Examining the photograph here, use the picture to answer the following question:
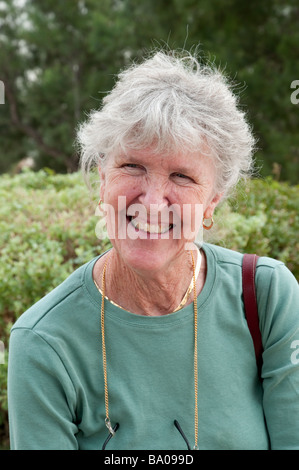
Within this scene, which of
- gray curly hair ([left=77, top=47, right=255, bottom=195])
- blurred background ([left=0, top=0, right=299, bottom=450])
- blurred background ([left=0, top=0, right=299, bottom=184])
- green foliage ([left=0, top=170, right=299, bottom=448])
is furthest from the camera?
blurred background ([left=0, top=0, right=299, bottom=184])

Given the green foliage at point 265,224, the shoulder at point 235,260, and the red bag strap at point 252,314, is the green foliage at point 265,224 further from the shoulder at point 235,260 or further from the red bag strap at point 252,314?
the red bag strap at point 252,314

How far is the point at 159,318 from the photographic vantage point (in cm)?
186

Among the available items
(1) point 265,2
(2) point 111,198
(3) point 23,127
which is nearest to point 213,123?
(2) point 111,198

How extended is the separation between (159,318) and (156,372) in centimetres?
17

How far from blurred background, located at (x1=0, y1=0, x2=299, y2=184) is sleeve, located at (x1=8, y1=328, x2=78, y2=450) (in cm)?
500

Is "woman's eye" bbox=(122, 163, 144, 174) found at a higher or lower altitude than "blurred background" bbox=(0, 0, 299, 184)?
lower

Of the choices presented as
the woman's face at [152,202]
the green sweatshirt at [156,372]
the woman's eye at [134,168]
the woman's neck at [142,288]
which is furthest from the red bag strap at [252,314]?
the woman's eye at [134,168]

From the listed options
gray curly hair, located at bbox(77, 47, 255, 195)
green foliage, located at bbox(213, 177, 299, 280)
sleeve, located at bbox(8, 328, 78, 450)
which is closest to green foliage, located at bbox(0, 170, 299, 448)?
green foliage, located at bbox(213, 177, 299, 280)

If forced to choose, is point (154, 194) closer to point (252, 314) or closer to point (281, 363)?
point (252, 314)

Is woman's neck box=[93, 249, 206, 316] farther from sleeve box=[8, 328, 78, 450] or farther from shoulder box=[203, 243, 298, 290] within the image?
sleeve box=[8, 328, 78, 450]

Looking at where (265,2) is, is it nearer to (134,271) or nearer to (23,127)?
(23,127)

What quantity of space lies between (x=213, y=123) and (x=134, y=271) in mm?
538

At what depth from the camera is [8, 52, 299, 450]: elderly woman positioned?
5.66ft

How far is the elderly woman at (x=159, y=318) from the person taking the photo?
1727 mm
